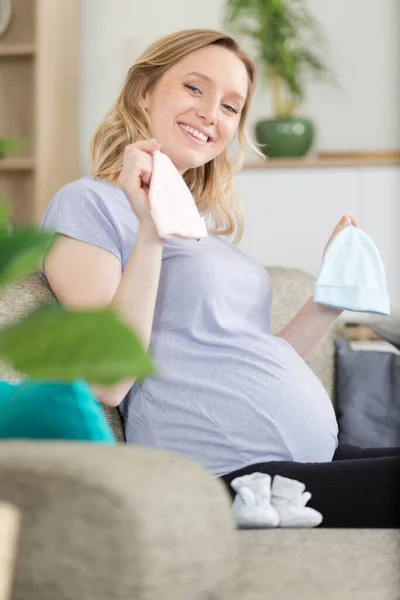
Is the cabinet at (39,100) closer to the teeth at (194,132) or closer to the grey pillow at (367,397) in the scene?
the grey pillow at (367,397)

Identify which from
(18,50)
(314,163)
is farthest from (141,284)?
(18,50)

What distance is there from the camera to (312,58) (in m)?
3.61

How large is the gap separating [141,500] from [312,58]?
3120 mm

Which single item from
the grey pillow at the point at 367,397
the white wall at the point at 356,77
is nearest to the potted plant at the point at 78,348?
the grey pillow at the point at 367,397

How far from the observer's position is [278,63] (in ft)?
11.4

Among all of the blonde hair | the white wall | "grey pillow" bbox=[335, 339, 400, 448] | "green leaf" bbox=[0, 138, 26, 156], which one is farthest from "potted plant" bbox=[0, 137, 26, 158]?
the white wall

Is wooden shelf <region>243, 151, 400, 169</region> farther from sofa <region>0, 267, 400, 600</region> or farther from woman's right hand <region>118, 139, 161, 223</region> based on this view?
sofa <region>0, 267, 400, 600</region>

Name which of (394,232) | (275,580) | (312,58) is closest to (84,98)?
(312,58)

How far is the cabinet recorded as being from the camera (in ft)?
12.4

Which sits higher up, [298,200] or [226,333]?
[226,333]

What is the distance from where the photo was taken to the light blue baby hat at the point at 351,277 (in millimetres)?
1590

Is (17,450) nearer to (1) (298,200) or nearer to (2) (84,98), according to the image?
(1) (298,200)

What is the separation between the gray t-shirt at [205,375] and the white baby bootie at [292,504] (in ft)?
0.47

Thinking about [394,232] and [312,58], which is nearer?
[394,232]
